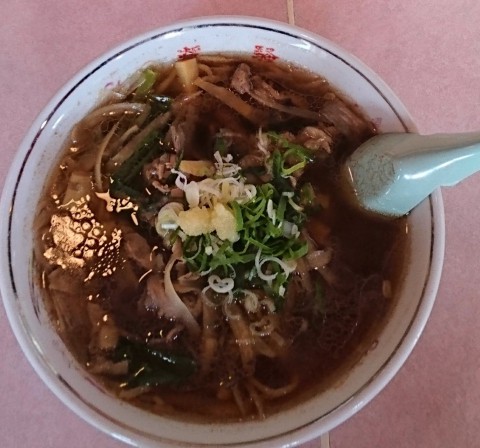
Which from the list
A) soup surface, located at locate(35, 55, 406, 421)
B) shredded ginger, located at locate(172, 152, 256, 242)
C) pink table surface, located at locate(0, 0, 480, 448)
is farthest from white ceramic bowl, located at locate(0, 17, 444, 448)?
shredded ginger, located at locate(172, 152, 256, 242)

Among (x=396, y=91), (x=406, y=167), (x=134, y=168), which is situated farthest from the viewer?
(x=396, y=91)

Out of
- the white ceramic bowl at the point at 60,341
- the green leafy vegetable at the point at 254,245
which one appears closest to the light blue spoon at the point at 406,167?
the white ceramic bowl at the point at 60,341

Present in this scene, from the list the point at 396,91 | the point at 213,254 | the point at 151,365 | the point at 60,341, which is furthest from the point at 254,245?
the point at 396,91

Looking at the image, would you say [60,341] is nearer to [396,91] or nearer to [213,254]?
[213,254]

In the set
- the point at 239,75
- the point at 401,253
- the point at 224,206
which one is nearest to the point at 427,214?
the point at 401,253

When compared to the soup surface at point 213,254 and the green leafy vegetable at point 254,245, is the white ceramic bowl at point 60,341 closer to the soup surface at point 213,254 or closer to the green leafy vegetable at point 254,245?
the soup surface at point 213,254

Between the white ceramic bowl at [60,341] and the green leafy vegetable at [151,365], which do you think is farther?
the green leafy vegetable at [151,365]
